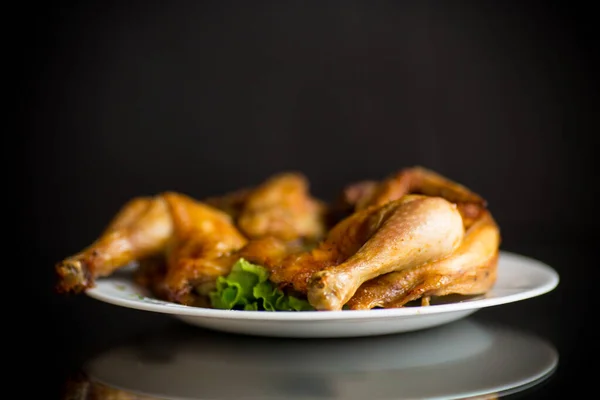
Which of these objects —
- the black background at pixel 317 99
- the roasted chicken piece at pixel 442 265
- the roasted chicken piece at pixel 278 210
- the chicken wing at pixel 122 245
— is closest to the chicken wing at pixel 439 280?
the roasted chicken piece at pixel 442 265

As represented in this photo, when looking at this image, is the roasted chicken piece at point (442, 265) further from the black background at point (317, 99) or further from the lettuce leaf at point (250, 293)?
the black background at point (317, 99)

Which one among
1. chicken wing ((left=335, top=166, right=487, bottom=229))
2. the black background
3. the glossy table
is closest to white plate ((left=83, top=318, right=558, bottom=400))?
the glossy table

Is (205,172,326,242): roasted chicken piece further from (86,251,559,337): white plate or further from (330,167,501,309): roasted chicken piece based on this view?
(86,251,559,337): white plate

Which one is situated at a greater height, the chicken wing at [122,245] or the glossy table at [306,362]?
the chicken wing at [122,245]

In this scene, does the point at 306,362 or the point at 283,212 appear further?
the point at 283,212

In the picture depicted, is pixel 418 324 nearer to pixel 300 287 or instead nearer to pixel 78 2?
pixel 300 287

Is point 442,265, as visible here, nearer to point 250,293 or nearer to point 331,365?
point 331,365

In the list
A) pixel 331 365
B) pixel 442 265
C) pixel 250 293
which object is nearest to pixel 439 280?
pixel 442 265

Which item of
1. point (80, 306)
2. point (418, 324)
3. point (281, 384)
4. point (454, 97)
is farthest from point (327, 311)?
point (454, 97)
